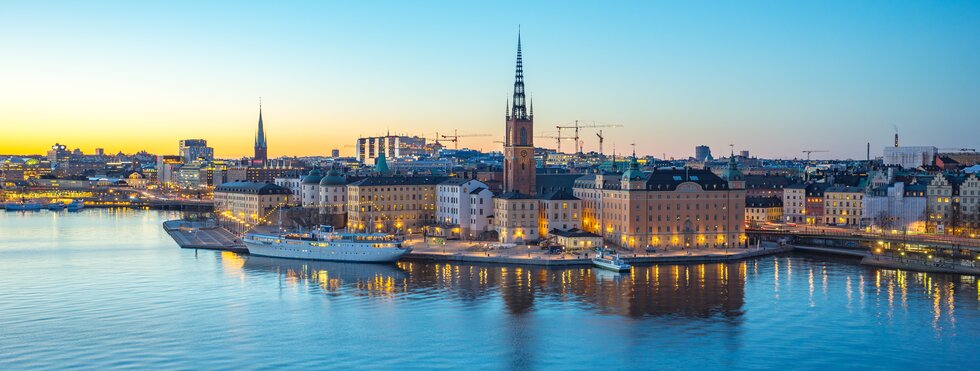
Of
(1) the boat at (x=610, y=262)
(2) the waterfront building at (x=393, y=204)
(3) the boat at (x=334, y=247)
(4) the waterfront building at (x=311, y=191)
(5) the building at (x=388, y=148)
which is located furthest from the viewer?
(5) the building at (x=388, y=148)

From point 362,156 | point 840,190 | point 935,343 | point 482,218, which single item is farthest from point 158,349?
point 362,156

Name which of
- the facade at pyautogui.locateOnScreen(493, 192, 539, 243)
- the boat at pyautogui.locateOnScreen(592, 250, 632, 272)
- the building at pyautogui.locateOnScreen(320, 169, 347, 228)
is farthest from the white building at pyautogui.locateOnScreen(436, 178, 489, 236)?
the boat at pyautogui.locateOnScreen(592, 250, 632, 272)

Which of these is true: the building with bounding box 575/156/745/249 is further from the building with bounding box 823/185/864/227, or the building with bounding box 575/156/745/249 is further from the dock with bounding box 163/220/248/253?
the dock with bounding box 163/220/248/253

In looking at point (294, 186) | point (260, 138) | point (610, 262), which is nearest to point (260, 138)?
point (260, 138)

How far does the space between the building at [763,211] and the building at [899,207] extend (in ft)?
23.5

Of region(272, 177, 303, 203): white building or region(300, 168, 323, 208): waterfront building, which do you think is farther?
region(272, 177, 303, 203): white building

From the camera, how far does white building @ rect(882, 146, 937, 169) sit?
330ft

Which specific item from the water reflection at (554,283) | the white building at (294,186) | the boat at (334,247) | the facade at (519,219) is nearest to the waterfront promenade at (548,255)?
the water reflection at (554,283)

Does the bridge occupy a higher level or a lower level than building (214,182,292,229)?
lower

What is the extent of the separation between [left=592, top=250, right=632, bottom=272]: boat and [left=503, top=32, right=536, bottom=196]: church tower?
14594mm

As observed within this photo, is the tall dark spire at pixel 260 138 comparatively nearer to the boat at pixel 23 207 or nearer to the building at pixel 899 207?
the boat at pixel 23 207

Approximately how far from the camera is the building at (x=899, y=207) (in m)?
52.9

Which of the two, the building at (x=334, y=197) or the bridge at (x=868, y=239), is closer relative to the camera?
the bridge at (x=868, y=239)

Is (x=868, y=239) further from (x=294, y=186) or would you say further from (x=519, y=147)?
(x=294, y=186)
